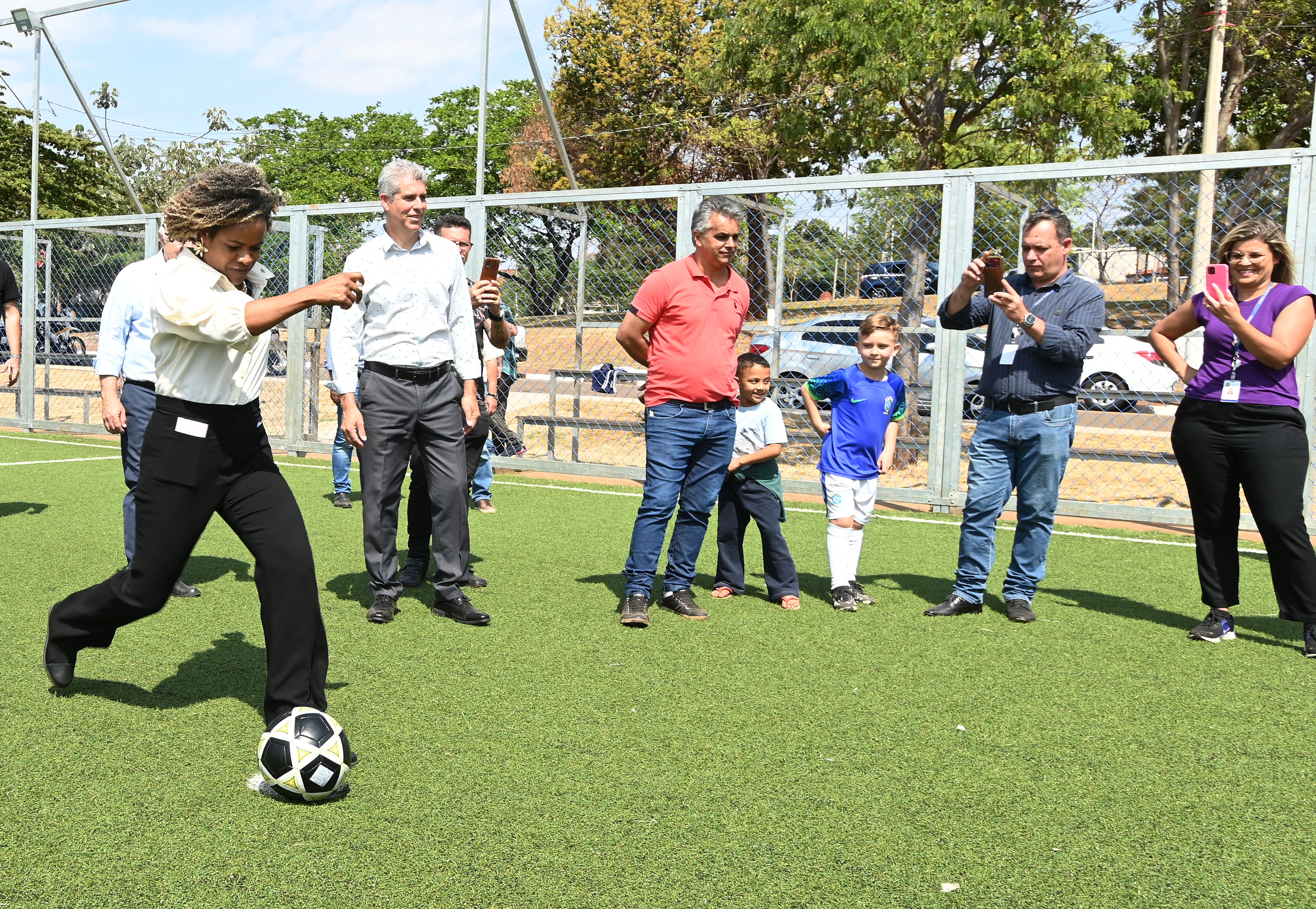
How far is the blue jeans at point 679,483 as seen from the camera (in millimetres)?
5535

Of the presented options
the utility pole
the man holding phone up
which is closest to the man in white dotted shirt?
the man holding phone up

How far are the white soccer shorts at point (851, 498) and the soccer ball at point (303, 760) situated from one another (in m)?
3.27

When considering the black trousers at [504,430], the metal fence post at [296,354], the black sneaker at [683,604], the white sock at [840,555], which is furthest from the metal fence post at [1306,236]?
the metal fence post at [296,354]

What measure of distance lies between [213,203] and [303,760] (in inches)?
69.3

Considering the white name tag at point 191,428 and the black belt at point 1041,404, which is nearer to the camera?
the white name tag at point 191,428

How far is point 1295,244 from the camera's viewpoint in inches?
316

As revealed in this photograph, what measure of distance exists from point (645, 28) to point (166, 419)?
3015 centimetres

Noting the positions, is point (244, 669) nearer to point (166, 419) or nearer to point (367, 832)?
point (166, 419)

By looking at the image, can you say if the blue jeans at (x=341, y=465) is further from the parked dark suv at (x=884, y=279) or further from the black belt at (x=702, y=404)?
the parked dark suv at (x=884, y=279)

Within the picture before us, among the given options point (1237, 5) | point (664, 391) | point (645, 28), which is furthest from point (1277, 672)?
point (645, 28)

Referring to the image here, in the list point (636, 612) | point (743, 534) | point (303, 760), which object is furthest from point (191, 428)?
point (743, 534)

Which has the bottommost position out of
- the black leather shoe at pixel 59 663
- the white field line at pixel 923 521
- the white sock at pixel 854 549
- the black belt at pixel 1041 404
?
the white field line at pixel 923 521

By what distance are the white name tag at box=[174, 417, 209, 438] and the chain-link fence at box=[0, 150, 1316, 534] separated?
512 centimetres

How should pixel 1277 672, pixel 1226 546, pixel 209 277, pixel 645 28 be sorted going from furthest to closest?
pixel 645 28
pixel 1226 546
pixel 1277 672
pixel 209 277
